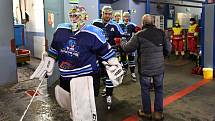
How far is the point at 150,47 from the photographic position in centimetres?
377

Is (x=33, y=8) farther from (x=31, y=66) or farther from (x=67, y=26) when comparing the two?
(x=67, y=26)

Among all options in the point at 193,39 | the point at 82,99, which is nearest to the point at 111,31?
the point at 82,99

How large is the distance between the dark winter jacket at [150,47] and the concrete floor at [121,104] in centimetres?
83

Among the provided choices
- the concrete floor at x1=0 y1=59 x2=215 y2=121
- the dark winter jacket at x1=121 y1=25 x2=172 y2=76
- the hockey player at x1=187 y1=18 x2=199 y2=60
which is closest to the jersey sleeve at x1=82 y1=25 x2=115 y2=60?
the dark winter jacket at x1=121 y1=25 x2=172 y2=76

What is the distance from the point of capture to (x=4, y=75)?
5957 mm

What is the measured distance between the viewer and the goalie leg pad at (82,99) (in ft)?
9.00

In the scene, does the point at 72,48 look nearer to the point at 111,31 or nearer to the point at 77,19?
the point at 77,19

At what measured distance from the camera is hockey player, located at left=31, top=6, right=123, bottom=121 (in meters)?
2.75

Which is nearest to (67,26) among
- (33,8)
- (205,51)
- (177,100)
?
(177,100)

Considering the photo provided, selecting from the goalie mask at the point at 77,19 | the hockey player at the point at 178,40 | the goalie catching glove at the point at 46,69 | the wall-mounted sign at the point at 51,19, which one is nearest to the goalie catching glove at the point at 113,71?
the goalie mask at the point at 77,19

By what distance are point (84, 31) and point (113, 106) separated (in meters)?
2.10

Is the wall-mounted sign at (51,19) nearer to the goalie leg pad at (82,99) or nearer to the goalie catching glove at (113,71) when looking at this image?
the goalie catching glove at (113,71)

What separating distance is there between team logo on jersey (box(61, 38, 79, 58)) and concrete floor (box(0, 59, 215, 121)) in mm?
1517

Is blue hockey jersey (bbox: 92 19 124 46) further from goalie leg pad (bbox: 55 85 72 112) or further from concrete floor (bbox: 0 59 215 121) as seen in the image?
goalie leg pad (bbox: 55 85 72 112)
